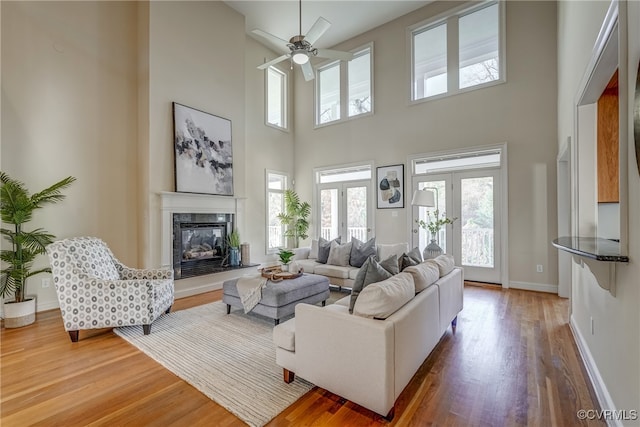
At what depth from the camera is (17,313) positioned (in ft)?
10.8

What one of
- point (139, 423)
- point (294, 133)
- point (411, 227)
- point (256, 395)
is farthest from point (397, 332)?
point (294, 133)

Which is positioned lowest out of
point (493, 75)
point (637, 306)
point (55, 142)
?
point (637, 306)

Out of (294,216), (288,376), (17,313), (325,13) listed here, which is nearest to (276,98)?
(325,13)

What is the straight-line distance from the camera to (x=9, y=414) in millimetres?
1867

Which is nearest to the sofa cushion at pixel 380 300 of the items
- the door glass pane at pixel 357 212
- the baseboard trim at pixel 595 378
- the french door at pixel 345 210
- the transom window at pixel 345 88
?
the baseboard trim at pixel 595 378

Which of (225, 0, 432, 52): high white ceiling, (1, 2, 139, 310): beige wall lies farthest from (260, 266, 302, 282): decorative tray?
(225, 0, 432, 52): high white ceiling

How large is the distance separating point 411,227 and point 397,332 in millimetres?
4363

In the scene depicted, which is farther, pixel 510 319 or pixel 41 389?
pixel 510 319

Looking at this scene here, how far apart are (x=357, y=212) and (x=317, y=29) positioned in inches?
156

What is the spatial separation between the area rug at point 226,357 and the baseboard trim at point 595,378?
1.86 metres

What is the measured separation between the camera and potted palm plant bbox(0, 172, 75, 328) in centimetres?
330

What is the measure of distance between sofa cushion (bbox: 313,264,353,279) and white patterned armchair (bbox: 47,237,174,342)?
7.51ft

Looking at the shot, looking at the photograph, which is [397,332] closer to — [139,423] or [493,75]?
[139,423]

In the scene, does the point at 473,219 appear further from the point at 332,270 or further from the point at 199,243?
the point at 199,243
